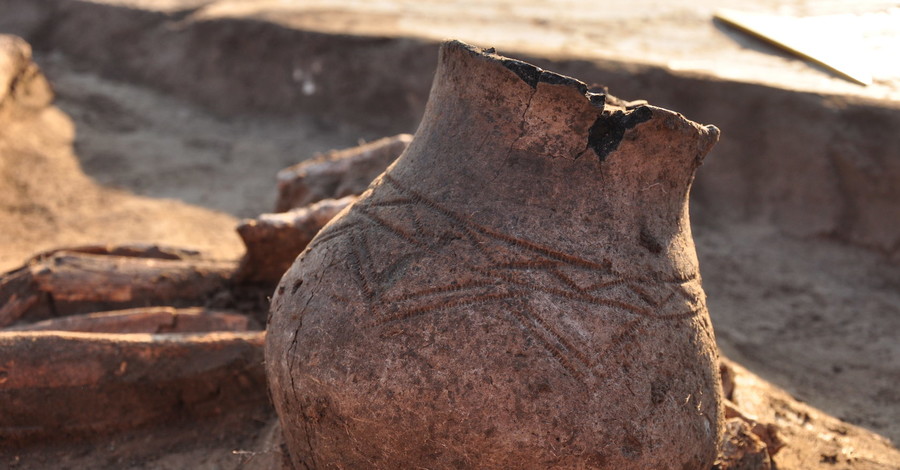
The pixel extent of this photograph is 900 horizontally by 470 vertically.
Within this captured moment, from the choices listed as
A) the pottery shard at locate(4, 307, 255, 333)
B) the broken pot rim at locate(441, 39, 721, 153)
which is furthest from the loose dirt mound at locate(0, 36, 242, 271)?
the broken pot rim at locate(441, 39, 721, 153)

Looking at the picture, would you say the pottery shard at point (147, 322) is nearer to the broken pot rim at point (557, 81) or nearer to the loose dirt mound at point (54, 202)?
the loose dirt mound at point (54, 202)

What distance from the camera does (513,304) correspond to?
170 cm

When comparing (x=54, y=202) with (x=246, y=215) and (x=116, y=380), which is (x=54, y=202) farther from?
(x=116, y=380)

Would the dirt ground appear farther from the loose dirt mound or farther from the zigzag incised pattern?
the zigzag incised pattern

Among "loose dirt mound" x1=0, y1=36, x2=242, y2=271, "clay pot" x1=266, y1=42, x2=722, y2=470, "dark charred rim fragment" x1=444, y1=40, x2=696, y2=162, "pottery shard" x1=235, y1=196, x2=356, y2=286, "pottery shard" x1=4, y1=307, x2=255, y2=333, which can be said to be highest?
"dark charred rim fragment" x1=444, y1=40, x2=696, y2=162

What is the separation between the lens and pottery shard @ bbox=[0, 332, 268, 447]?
246cm

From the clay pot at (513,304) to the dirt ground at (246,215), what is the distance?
0.94 metres

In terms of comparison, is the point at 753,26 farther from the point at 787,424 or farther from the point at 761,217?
the point at 787,424

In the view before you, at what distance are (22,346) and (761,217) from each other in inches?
161

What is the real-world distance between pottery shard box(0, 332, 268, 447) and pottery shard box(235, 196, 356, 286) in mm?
487

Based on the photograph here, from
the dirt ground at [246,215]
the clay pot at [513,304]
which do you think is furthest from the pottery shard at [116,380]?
the clay pot at [513,304]

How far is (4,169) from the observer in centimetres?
517

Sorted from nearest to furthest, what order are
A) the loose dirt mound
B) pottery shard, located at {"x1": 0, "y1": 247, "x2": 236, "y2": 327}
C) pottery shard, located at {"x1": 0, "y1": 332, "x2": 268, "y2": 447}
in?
pottery shard, located at {"x1": 0, "y1": 332, "x2": 268, "y2": 447}
pottery shard, located at {"x1": 0, "y1": 247, "x2": 236, "y2": 327}
the loose dirt mound

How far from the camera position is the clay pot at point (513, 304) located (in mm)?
1658
